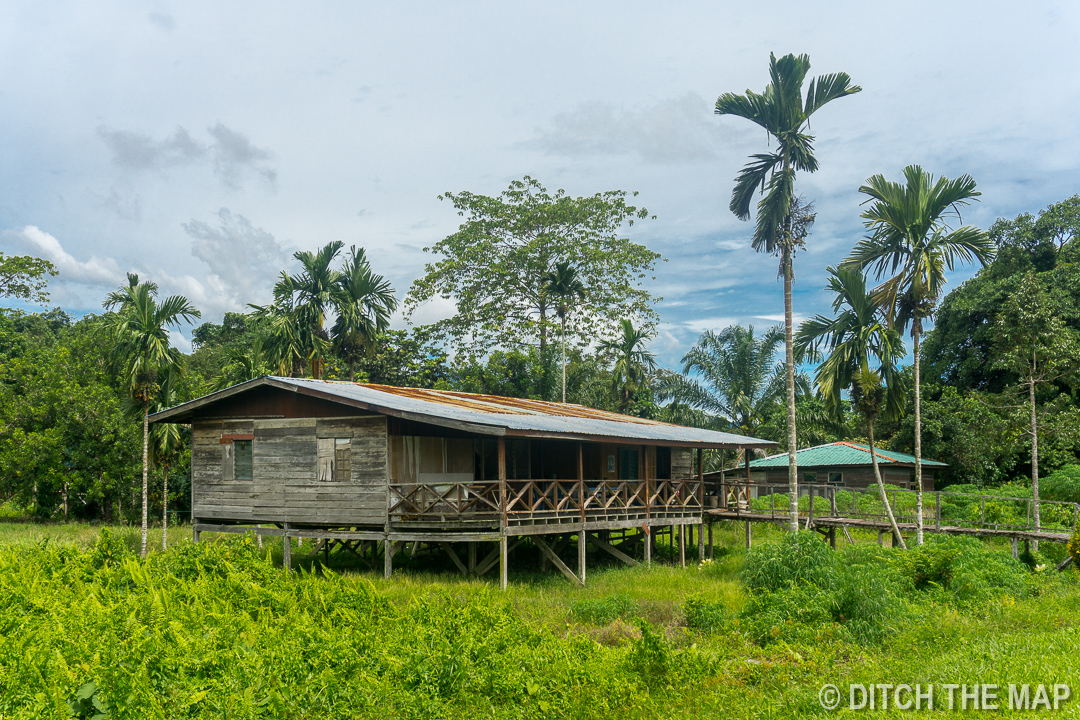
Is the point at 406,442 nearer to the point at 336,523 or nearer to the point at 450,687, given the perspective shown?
the point at 336,523

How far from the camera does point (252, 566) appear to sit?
16766 millimetres

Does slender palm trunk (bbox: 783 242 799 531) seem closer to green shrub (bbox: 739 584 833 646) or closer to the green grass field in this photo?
the green grass field

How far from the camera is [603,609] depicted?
1472cm

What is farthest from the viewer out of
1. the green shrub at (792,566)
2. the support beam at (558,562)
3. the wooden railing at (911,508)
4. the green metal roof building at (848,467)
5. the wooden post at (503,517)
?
the green metal roof building at (848,467)

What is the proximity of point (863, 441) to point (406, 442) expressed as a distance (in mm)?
26685

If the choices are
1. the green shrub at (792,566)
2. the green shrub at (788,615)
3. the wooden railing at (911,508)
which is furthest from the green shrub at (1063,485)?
the green shrub at (788,615)

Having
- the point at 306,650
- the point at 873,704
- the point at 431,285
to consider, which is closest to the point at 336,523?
the point at 306,650

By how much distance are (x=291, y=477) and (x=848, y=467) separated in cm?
2547

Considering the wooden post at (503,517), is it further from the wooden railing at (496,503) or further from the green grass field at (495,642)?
the green grass field at (495,642)

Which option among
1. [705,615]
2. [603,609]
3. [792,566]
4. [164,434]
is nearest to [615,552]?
[792,566]

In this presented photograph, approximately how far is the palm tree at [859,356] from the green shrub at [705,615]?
35.1ft

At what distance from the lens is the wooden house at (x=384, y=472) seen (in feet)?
59.5

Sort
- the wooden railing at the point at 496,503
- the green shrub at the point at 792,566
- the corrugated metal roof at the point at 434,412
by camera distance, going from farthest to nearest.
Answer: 1. the wooden railing at the point at 496,503
2. the corrugated metal roof at the point at 434,412
3. the green shrub at the point at 792,566

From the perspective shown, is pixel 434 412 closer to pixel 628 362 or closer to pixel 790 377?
pixel 790 377
